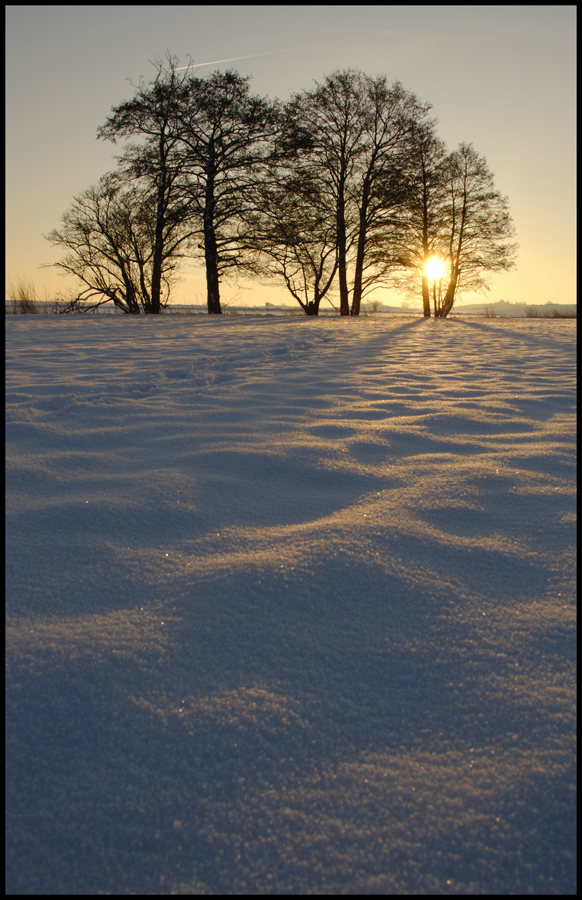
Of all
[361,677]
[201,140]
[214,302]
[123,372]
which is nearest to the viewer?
[361,677]

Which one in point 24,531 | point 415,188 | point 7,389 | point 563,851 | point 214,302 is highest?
point 415,188

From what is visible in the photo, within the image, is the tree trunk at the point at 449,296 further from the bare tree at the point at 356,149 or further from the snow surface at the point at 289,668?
the snow surface at the point at 289,668

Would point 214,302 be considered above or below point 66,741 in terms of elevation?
above

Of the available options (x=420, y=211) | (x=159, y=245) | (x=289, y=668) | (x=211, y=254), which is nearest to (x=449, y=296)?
(x=420, y=211)

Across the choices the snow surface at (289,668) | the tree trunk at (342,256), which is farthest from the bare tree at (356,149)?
the snow surface at (289,668)

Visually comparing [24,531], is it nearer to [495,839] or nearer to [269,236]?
[495,839]

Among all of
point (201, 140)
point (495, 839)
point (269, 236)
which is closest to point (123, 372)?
point (495, 839)

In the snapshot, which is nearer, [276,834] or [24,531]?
[276,834]

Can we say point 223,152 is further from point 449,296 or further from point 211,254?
point 449,296

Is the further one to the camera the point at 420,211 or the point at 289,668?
the point at 420,211

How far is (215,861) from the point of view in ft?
1.94

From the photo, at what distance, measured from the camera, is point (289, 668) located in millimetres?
885

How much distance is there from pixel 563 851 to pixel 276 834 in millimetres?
371

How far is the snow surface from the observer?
0.61m
